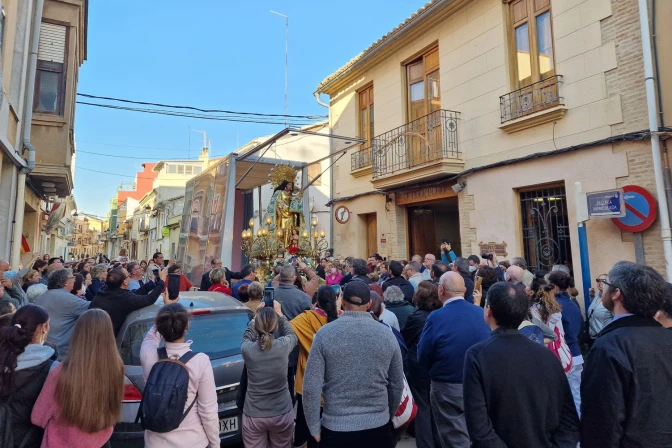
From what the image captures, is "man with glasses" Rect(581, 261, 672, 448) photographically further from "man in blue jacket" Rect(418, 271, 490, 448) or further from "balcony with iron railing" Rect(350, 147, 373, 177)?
"balcony with iron railing" Rect(350, 147, 373, 177)

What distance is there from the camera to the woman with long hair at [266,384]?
9.52 ft

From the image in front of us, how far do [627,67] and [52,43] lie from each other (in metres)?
11.9

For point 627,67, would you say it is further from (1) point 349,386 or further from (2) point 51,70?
(2) point 51,70

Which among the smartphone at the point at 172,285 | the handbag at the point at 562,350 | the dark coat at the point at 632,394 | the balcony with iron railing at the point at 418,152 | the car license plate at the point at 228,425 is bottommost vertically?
the car license plate at the point at 228,425

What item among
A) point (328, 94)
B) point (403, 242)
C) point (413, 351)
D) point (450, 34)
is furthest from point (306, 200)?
point (413, 351)

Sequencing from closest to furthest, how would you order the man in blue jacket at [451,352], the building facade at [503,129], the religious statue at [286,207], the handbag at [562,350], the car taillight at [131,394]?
the man in blue jacket at [451,352], the car taillight at [131,394], the handbag at [562,350], the building facade at [503,129], the religious statue at [286,207]

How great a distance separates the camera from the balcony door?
1003cm

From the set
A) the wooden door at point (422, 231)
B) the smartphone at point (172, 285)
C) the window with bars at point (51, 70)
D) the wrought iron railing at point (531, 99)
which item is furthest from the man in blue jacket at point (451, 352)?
the window with bars at point (51, 70)

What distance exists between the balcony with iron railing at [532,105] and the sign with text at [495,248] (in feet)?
7.90

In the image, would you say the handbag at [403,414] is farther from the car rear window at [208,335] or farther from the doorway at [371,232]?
the doorway at [371,232]

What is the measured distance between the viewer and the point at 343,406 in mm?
2379

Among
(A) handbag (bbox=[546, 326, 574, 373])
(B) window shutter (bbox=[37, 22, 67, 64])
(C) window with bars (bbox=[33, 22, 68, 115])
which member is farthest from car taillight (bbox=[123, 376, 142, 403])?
(B) window shutter (bbox=[37, 22, 67, 64])

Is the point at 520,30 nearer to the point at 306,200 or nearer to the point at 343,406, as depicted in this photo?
the point at 306,200

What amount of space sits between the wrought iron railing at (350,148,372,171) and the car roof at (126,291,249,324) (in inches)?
337
